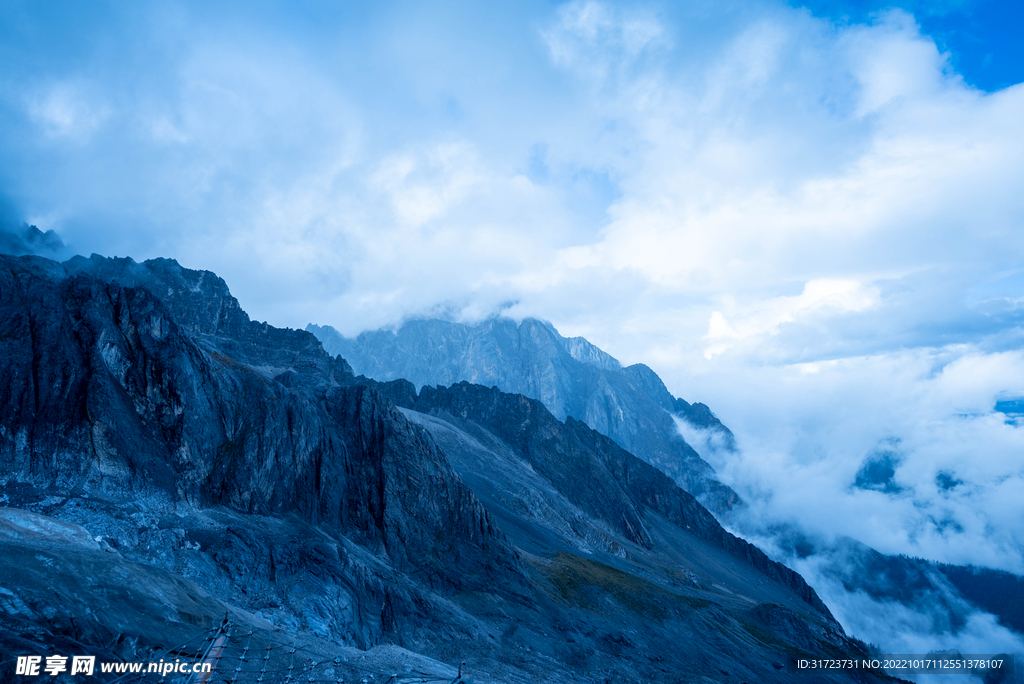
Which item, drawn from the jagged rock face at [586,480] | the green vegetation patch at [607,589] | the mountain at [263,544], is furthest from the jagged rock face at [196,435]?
the jagged rock face at [586,480]

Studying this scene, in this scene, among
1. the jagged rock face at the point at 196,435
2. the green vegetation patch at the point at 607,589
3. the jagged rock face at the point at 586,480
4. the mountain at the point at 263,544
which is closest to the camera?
the mountain at the point at 263,544

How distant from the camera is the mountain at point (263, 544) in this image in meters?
30.6

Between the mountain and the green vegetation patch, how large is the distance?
1.65 ft

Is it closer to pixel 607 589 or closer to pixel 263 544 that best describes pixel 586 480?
pixel 607 589

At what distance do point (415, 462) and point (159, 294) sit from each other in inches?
4748

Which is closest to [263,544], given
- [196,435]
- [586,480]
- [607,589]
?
[196,435]

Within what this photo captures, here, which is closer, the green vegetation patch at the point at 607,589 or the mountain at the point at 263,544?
the mountain at the point at 263,544

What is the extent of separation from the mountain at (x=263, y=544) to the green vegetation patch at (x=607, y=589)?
0.50m

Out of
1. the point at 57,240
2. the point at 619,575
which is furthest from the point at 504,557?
the point at 57,240

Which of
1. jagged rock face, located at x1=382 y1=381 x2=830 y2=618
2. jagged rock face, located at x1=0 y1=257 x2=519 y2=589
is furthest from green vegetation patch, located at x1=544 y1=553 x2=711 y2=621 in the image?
jagged rock face, located at x1=382 y1=381 x2=830 y2=618

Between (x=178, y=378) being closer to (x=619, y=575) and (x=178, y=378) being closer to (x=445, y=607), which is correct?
(x=445, y=607)

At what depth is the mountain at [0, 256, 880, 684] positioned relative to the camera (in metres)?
30.6

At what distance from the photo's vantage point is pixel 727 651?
81.6 m

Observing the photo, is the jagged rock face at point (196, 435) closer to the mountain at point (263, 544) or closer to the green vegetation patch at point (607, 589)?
the mountain at point (263, 544)
